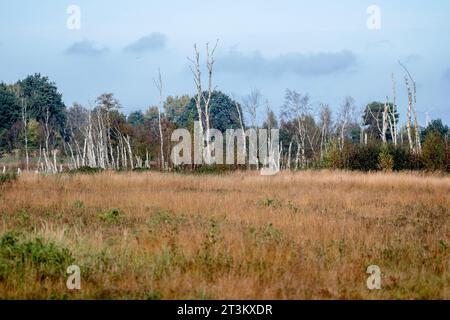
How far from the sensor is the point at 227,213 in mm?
12344

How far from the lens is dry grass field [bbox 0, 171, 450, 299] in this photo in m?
6.10

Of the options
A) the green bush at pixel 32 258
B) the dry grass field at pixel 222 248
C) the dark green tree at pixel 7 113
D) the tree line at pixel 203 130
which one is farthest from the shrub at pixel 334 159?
the dark green tree at pixel 7 113

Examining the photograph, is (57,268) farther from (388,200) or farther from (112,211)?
(388,200)

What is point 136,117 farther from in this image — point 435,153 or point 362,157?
point 435,153

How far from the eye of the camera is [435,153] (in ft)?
95.0

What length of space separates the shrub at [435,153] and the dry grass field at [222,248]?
14738 mm

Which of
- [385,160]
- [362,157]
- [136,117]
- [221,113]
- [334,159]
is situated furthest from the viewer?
[136,117]

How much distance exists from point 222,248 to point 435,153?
2459cm

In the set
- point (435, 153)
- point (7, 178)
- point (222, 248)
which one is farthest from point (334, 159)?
point (222, 248)

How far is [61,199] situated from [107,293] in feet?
31.6

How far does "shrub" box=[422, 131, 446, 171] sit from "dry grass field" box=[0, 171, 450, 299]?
14.7 meters

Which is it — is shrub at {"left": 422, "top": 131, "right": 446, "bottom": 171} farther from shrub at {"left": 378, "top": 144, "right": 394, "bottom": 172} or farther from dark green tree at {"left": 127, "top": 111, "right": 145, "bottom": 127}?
dark green tree at {"left": 127, "top": 111, "right": 145, "bottom": 127}

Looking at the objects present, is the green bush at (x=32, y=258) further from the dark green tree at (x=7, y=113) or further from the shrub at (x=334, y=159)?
the dark green tree at (x=7, y=113)
